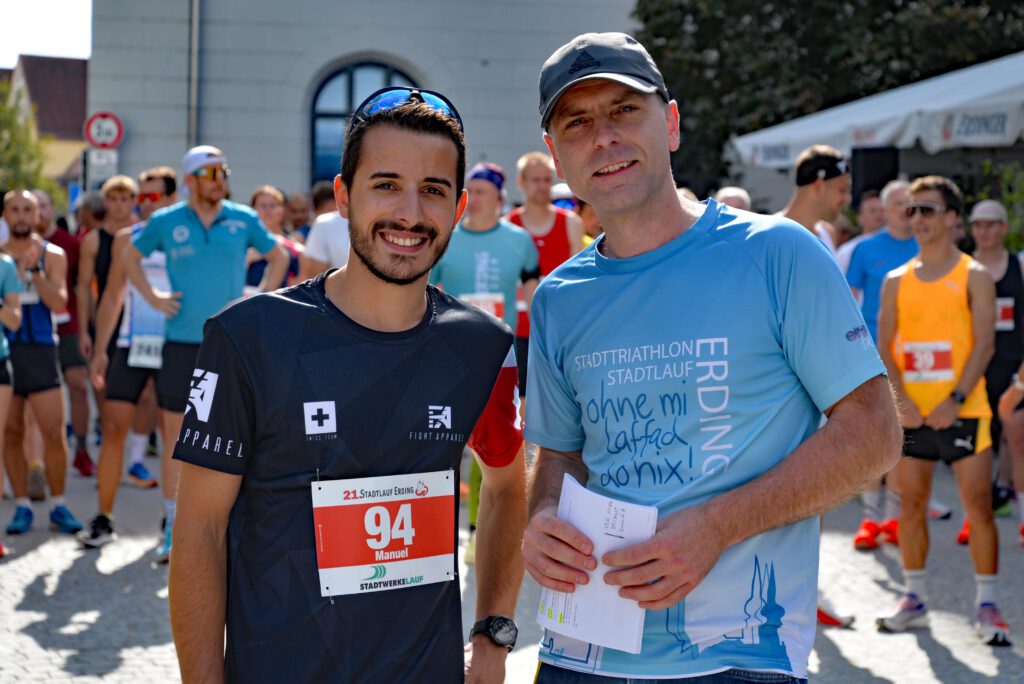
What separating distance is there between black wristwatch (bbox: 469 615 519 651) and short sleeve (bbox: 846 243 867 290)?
652 centimetres

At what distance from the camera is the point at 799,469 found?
2232mm

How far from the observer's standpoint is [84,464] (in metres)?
10.3

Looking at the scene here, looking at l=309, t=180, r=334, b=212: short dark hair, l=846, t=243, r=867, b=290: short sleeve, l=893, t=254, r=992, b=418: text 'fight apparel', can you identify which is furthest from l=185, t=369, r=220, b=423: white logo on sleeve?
l=309, t=180, r=334, b=212: short dark hair

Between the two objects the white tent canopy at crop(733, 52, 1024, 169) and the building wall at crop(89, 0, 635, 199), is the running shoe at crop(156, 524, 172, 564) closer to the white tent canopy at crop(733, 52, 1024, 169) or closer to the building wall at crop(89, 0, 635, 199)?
the white tent canopy at crop(733, 52, 1024, 169)

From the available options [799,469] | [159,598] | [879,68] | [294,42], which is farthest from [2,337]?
[294,42]

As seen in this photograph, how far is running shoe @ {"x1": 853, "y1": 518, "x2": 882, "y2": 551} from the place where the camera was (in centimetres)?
789

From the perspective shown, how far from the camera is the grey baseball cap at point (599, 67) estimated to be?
8.14 feet

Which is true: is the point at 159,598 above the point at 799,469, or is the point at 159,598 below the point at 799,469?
below

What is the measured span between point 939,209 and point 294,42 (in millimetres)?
17492

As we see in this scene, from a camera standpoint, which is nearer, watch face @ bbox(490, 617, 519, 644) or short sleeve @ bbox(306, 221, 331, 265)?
watch face @ bbox(490, 617, 519, 644)

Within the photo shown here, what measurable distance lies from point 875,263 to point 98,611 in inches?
212

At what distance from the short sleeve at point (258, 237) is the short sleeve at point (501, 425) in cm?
515

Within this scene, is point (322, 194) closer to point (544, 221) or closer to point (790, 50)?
point (544, 221)

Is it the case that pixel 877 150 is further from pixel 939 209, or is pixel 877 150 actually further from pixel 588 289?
pixel 588 289
